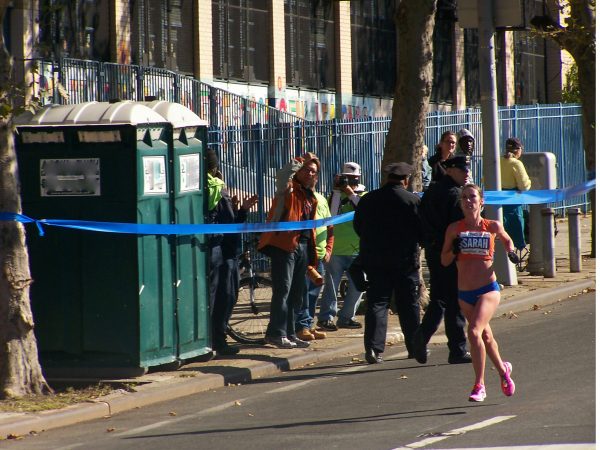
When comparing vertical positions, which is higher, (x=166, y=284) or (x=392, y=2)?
(x=392, y=2)

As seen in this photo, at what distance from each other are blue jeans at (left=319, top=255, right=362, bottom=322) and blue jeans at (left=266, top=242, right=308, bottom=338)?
3.12ft

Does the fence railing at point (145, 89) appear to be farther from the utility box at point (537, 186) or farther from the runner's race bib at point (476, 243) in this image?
the runner's race bib at point (476, 243)

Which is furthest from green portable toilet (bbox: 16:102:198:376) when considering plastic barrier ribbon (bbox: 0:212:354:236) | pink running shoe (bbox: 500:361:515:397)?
pink running shoe (bbox: 500:361:515:397)

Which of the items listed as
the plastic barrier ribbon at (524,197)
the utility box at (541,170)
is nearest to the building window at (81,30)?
the utility box at (541,170)

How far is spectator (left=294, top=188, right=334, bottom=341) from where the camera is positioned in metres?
12.4

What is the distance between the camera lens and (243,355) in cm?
1148

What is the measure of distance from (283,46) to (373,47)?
14.9ft

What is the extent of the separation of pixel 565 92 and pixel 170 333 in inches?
1124

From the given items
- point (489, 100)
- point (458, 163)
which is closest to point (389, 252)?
point (458, 163)

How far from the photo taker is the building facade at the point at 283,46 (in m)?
23.0

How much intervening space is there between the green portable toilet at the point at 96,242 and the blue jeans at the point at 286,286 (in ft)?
5.26

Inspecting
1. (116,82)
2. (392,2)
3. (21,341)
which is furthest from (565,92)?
(21,341)

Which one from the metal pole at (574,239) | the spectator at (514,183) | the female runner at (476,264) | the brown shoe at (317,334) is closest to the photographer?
the female runner at (476,264)

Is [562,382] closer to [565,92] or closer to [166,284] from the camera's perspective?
[166,284]
